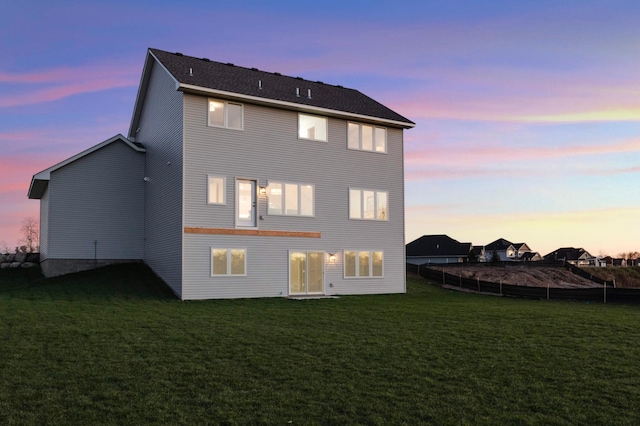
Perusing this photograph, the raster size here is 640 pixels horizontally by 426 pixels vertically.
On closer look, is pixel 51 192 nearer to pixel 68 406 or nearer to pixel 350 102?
pixel 350 102

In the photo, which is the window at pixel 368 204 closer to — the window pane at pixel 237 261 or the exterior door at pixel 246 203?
the exterior door at pixel 246 203

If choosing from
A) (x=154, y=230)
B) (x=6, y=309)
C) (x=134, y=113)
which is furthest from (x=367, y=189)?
(x=6, y=309)

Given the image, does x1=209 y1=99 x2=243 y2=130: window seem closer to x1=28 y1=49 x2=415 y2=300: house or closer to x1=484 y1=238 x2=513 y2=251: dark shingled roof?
x1=28 y1=49 x2=415 y2=300: house

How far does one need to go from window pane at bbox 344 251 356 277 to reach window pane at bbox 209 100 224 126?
Result: 770 centimetres

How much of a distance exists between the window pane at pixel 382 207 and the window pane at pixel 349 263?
224 centimetres

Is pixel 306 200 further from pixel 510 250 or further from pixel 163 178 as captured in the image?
pixel 510 250

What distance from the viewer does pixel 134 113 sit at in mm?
26688

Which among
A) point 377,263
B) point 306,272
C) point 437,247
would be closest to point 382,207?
point 377,263

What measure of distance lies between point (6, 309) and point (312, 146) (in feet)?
41.8

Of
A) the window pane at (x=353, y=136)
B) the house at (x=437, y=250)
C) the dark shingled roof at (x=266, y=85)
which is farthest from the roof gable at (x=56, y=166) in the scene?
the house at (x=437, y=250)

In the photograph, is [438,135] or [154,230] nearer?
[154,230]

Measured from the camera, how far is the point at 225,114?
2077cm

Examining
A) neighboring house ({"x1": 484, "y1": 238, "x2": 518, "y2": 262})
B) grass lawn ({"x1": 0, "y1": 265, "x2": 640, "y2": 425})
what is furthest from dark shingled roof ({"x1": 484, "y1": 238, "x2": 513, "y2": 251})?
grass lawn ({"x1": 0, "y1": 265, "x2": 640, "y2": 425})

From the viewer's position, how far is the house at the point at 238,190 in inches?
792
